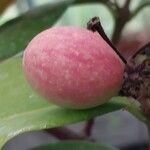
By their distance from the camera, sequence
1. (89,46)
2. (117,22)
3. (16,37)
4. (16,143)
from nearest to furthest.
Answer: (89,46), (16,37), (117,22), (16,143)

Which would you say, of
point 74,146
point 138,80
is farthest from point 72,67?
point 74,146

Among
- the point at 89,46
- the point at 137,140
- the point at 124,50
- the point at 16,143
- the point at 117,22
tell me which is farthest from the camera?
the point at 16,143

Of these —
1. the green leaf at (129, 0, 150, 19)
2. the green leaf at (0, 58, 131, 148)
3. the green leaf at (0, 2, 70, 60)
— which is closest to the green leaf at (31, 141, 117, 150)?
the green leaf at (0, 58, 131, 148)

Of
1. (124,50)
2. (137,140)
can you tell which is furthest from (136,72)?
(137,140)

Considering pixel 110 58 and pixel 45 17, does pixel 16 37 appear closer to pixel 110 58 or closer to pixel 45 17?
pixel 45 17

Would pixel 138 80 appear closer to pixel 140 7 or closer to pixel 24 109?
pixel 24 109

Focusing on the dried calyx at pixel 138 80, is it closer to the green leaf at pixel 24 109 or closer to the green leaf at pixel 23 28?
the green leaf at pixel 24 109

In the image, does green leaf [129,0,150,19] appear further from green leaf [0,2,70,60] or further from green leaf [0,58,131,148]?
green leaf [0,58,131,148]
